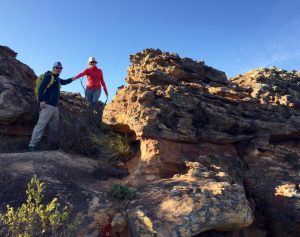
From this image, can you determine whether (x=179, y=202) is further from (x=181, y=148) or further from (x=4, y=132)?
(x=4, y=132)

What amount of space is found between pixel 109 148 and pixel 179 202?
343 centimetres

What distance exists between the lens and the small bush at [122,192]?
22.7ft

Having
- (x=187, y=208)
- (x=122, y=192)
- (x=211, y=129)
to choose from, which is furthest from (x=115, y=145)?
(x=187, y=208)

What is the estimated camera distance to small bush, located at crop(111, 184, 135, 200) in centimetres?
692

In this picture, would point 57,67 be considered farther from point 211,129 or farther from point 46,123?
point 211,129

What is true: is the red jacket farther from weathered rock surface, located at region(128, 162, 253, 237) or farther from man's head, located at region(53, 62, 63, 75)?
weathered rock surface, located at region(128, 162, 253, 237)

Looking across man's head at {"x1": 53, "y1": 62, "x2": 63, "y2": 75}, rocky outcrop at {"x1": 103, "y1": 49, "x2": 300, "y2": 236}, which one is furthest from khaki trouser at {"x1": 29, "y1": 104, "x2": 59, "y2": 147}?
rocky outcrop at {"x1": 103, "y1": 49, "x2": 300, "y2": 236}

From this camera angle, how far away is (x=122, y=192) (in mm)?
7016

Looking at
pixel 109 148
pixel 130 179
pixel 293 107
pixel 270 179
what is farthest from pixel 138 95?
pixel 293 107

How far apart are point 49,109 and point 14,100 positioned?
4.90 ft

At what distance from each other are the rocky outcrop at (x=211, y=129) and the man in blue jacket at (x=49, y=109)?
1.98m

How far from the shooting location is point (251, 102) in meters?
11.4

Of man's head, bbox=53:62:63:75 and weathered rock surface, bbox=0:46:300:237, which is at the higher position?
man's head, bbox=53:62:63:75

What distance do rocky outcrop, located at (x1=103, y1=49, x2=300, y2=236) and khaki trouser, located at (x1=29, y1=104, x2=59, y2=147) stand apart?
198 centimetres
